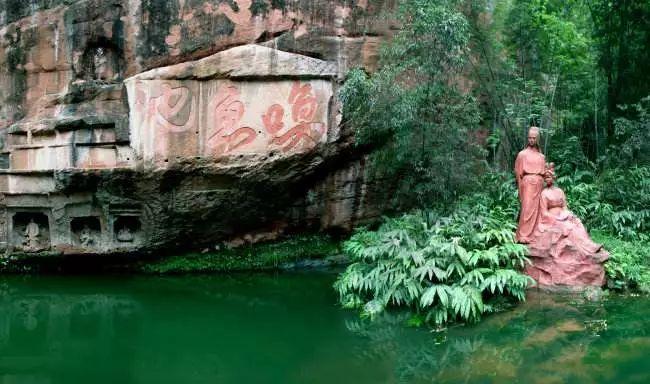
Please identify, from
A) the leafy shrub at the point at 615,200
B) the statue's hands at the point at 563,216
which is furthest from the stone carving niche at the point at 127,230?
the leafy shrub at the point at 615,200

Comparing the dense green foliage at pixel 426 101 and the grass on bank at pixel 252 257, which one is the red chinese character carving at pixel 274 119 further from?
the grass on bank at pixel 252 257

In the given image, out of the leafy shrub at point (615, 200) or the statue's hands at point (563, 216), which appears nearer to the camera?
the statue's hands at point (563, 216)

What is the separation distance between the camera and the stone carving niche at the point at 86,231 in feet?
32.6

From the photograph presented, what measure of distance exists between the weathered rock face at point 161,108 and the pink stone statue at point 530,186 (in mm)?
2942

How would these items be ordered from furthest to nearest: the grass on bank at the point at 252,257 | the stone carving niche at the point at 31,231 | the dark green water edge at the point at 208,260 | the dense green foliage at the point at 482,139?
the grass on bank at the point at 252,257 → the dark green water edge at the point at 208,260 → the stone carving niche at the point at 31,231 → the dense green foliage at the point at 482,139

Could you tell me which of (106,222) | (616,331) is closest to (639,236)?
(616,331)

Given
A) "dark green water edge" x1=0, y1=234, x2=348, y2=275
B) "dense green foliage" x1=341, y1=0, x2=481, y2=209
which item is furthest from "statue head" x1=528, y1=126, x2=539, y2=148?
"dark green water edge" x1=0, y1=234, x2=348, y2=275

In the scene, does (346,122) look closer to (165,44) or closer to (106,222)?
(165,44)

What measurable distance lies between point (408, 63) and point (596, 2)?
6.10m

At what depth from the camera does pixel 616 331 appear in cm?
631

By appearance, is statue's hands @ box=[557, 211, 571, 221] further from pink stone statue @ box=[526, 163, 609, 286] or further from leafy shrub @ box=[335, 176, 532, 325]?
leafy shrub @ box=[335, 176, 532, 325]

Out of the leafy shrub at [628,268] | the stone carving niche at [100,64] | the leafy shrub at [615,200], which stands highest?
the stone carving niche at [100,64]

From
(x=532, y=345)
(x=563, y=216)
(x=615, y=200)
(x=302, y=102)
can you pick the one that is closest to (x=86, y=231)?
(x=302, y=102)

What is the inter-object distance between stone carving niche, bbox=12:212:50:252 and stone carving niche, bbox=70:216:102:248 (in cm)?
45
